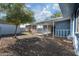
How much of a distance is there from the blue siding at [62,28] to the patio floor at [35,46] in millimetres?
75

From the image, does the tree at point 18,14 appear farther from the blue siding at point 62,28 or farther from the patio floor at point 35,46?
the blue siding at point 62,28

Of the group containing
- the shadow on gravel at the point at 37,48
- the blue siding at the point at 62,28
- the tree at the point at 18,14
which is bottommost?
the shadow on gravel at the point at 37,48

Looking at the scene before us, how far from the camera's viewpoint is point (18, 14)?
3645 millimetres

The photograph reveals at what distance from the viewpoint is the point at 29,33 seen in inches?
144

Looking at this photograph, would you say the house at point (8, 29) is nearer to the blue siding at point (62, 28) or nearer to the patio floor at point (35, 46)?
the patio floor at point (35, 46)

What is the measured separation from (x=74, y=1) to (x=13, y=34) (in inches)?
39.4

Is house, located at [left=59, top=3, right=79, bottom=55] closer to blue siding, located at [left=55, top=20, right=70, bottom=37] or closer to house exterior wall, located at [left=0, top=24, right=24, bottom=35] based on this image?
blue siding, located at [left=55, top=20, right=70, bottom=37]

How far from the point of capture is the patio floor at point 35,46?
366 cm

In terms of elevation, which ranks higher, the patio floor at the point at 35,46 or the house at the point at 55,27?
the house at the point at 55,27

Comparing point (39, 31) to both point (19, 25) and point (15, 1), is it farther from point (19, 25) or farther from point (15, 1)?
point (15, 1)

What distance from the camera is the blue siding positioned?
3.61 meters

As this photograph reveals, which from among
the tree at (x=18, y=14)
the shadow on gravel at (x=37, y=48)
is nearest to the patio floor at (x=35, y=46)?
the shadow on gravel at (x=37, y=48)

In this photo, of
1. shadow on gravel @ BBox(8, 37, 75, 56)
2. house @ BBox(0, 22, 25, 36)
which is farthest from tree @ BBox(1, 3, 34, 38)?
shadow on gravel @ BBox(8, 37, 75, 56)

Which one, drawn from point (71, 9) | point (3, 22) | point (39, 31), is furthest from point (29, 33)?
point (71, 9)
